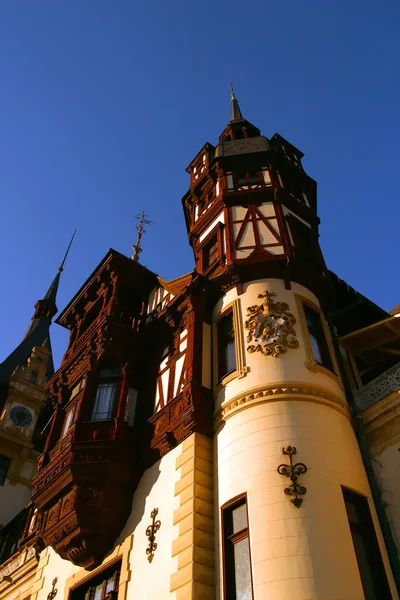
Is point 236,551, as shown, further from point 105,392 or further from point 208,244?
point 208,244

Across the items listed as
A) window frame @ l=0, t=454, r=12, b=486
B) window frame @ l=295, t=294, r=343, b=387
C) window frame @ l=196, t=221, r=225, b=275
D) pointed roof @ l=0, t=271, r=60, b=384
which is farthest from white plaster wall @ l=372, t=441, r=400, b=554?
pointed roof @ l=0, t=271, r=60, b=384

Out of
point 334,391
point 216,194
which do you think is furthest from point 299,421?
point 216,194

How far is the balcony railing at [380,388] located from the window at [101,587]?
23.7 ft

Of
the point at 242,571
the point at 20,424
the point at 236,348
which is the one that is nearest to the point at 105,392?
the point at 236,348

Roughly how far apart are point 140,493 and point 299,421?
470cm

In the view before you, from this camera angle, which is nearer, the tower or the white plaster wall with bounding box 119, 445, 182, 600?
the white plaster wall with bounding box 119, 445, 182, 600

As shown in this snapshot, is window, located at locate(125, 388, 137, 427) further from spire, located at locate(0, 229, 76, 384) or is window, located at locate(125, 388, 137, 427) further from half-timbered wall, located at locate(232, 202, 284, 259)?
spire, located at locate(0, 229, 76, 384)

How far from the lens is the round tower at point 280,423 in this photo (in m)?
9.83

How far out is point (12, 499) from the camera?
92.6 feet

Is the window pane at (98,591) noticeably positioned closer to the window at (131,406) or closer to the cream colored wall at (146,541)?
the cream colored wall at (146,541)

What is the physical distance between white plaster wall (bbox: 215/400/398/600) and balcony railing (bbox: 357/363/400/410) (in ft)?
3.58

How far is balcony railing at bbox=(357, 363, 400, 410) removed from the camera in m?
13.1

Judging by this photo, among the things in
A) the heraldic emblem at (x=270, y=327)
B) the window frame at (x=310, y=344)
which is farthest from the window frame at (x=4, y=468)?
the window frame at (x=310, y=344)

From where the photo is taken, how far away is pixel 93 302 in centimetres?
2180
